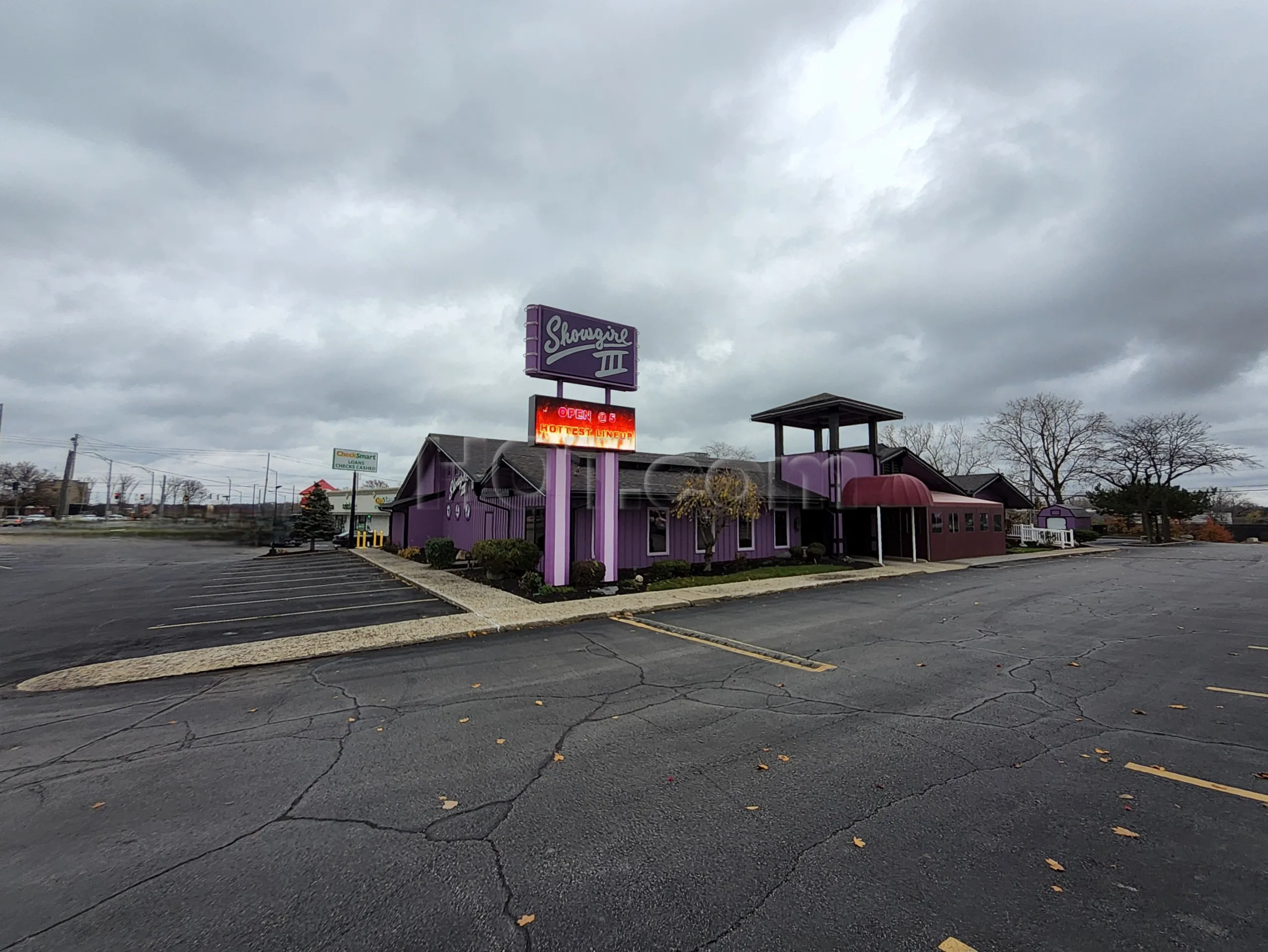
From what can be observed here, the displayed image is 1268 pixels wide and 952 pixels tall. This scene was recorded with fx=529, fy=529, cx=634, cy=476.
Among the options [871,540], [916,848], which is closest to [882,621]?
[916,848]

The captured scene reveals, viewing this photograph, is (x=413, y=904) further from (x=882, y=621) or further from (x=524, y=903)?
(x=882, y=621)

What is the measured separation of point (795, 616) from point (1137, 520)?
5542cm

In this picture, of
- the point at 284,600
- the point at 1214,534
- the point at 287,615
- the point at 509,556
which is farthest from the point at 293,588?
the point at 1214,534

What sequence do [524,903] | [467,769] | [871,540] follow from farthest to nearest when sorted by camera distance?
[871,540] → [467,769] → [524,903]

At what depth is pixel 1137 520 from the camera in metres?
47.4

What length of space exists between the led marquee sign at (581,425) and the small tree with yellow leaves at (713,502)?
116 inches

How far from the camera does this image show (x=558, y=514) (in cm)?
1465

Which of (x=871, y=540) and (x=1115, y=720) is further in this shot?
(x=871, y=540)

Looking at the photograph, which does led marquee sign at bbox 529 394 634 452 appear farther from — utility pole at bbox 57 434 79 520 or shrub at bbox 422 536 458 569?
utility pole at bbox 57 434 79 520

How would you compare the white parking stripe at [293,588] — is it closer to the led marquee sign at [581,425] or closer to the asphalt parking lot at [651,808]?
the led marquee sign at [581,425]

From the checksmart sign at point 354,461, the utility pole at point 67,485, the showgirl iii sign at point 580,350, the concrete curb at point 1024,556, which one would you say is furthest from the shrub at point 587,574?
the utility pole at point 67,485

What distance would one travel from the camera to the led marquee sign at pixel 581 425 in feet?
46.5

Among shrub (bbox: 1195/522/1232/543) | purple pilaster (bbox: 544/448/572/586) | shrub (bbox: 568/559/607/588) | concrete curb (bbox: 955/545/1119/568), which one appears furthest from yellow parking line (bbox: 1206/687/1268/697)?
shrub (bbox: 1195/522/1232/543)

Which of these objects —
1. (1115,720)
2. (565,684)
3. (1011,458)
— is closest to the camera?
(1115,720)
